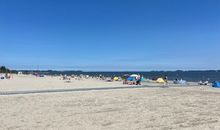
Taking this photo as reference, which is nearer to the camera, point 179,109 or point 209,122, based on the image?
point 209,122

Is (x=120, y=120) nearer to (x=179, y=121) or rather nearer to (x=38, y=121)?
(x=179, y=121)

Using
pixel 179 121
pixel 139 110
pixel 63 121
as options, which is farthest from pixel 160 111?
pixel 63 121

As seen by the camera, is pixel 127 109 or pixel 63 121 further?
pixel 127 109

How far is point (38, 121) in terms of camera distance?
39.4 ft

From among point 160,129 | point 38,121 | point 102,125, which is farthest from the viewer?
point 38,121

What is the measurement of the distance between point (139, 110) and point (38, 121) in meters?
5.10

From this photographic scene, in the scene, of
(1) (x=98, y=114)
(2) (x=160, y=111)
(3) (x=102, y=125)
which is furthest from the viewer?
(2) (x=160, y=111)

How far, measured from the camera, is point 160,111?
580 inches

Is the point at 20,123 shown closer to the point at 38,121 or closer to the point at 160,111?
the point at 38,121

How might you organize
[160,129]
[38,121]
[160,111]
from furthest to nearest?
[160,111], [38,121], [160,129]

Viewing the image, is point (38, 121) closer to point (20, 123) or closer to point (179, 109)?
point (20, 123)

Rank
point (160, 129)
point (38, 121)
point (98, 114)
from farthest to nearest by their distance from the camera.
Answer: point (98, 114) < point (38, 121) < point (160, 129)

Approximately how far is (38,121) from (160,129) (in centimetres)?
473

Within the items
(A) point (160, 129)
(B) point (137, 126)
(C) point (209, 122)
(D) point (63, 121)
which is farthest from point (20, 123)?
(C) point (209, 122)
